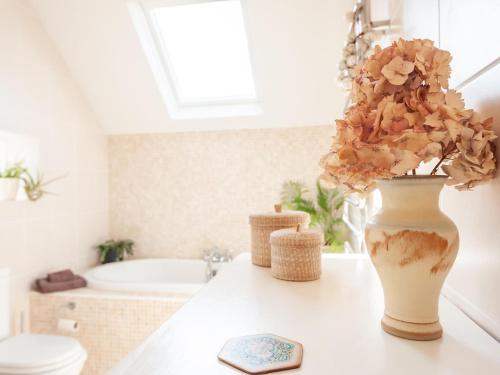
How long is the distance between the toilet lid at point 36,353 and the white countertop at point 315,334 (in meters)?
1.47

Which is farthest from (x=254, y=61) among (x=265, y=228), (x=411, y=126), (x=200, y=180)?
(x=411, y=126)

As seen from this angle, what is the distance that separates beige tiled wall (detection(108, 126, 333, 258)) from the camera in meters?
3.58

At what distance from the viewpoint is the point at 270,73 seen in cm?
306

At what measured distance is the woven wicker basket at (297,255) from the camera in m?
0.96

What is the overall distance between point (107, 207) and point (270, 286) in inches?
132

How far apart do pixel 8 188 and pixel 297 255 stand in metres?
2.21

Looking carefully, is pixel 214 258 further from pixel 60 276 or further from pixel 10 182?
pixel 10 182

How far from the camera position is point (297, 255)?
956 mm

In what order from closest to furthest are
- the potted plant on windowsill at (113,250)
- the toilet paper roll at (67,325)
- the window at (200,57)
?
the toilet paper roll at (67,325) < the window at (200,57) < the potted plant on windowsill at (113,250)

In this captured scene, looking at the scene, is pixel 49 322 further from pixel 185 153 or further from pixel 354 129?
pixel 354 129

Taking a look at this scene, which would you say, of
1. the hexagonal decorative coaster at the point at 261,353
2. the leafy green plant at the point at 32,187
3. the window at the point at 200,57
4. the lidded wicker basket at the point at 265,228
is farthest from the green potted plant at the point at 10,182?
the hexagonal decorative coaster at the point at 261,353

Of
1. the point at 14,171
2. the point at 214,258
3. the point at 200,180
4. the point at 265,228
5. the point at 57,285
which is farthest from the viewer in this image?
the point at 200,180

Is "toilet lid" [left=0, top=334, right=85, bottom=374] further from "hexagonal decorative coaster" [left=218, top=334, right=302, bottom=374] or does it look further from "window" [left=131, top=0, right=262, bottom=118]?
"window" [left=131, top=0, right=262, bottom=118]

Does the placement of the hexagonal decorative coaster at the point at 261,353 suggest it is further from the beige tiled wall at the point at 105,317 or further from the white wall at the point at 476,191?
the beige tiled wall at the point at 105,317
